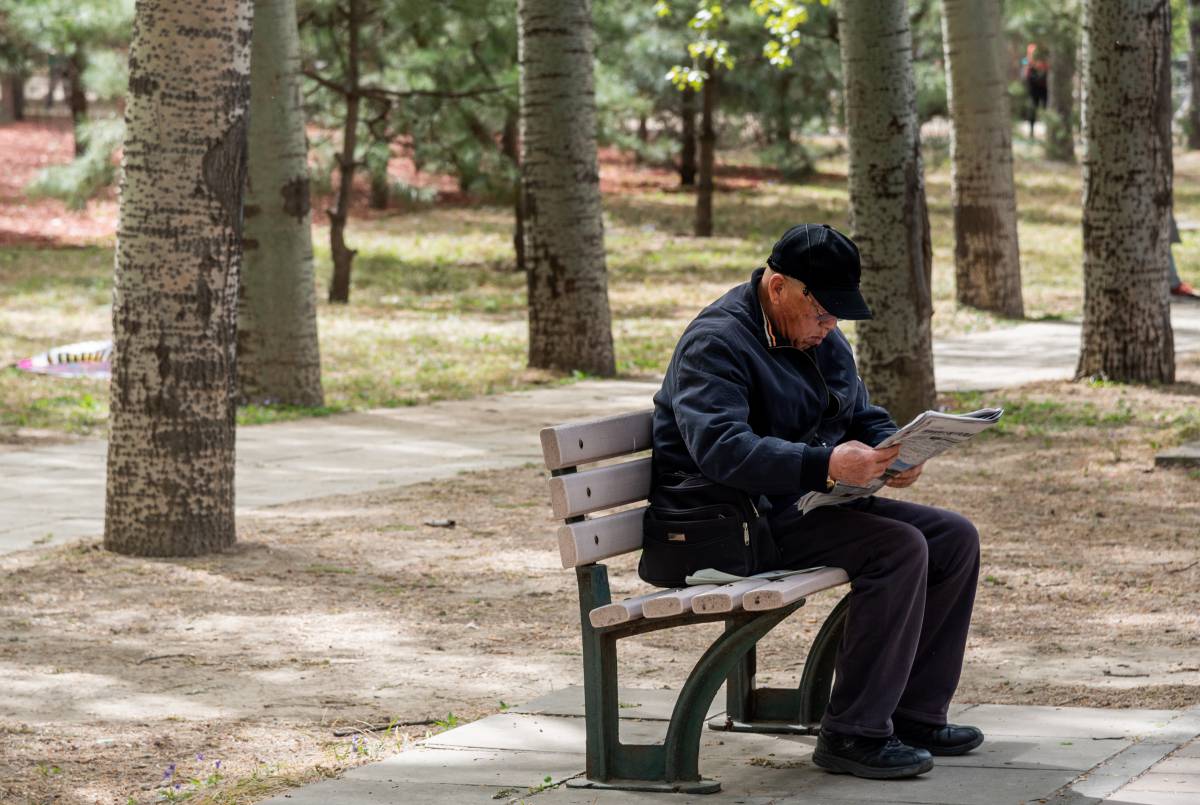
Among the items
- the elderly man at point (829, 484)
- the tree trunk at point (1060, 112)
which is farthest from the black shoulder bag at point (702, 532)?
the tree trunk at point (1060, 112)

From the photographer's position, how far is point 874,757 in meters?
4.46

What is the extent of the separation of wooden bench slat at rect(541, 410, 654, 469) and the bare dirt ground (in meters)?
1.07

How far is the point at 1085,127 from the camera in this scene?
12.1 meters

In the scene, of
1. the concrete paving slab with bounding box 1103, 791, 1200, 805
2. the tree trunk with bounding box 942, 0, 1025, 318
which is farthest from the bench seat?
the tree trunk with bounding box 942, 0, 1025, 318

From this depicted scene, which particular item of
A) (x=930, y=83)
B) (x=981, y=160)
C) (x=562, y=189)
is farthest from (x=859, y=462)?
(x=930, y=83)

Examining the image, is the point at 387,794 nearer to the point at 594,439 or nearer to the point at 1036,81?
the point at 594,439

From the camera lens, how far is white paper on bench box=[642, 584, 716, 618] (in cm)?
428

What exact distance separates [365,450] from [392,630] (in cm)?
438

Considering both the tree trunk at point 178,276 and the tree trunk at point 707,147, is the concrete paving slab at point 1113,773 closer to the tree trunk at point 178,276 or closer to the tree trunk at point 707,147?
the tree trunk at point 178,276

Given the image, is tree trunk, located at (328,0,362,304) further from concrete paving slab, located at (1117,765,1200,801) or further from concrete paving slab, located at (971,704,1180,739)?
concrete paving slab, located at (1117,765,1200,801)

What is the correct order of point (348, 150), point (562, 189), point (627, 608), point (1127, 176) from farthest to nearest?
point (348, 150), point (562, 189), point (1127, 176), point (627, 608)

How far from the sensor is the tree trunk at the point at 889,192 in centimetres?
1042

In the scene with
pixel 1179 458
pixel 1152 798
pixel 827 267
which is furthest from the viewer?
pixel 1179 458

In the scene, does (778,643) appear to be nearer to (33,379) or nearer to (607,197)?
(33,379)
